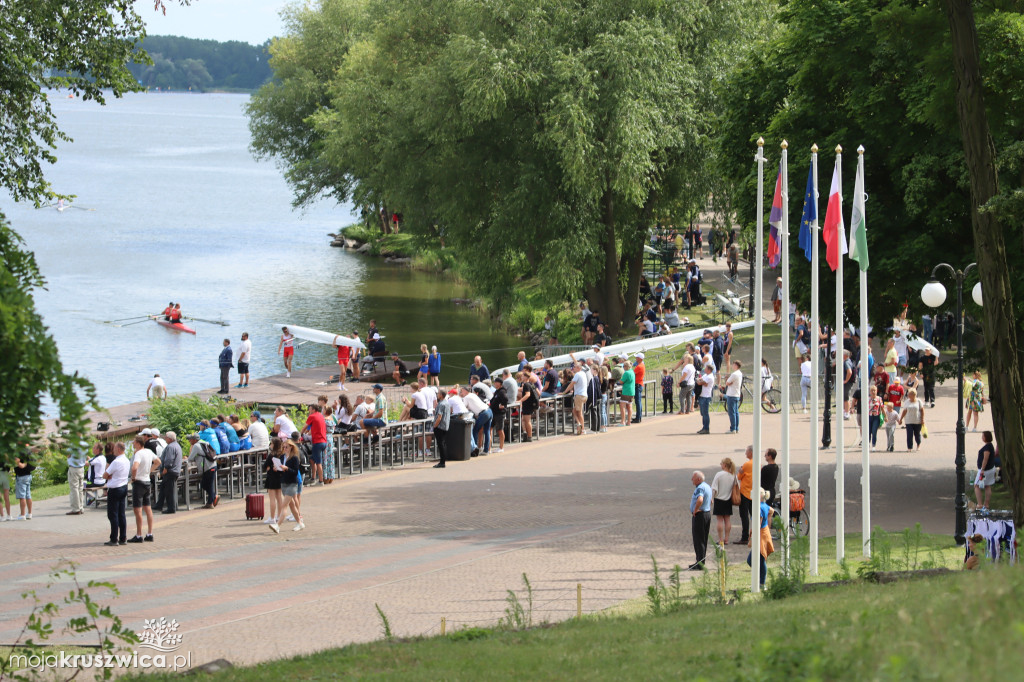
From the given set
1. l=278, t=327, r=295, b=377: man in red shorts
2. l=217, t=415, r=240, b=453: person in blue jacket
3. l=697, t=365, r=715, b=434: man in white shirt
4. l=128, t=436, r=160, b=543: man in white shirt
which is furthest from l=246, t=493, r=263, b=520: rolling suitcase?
l=278, t=327, r=295, b=377: man in red shorts

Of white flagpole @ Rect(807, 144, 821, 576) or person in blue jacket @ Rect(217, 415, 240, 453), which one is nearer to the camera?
white flagpole @ Rect(807, 144, 821, 576)

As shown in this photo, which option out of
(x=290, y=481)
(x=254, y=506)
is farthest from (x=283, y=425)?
(x=290, y=481)

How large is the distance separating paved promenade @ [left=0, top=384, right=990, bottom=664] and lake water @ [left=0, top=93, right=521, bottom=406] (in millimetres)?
5689

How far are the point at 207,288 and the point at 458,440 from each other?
40709 millimetres

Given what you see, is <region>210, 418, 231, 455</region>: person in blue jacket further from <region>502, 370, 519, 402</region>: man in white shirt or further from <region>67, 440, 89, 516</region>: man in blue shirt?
<region>502, 370, 519, 402</region>: man in white shirt

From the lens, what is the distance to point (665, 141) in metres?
36.1

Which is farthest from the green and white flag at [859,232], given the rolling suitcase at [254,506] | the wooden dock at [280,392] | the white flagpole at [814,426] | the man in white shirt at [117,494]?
the wooden dock at [280,392]

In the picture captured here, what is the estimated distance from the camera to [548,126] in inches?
1410

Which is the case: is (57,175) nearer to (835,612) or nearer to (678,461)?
(678,461)

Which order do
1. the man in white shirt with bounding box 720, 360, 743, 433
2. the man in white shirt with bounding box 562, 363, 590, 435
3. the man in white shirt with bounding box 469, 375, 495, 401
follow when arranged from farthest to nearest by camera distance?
the man in white shirt with bounding box 562, 363, 590, 435
the man in white shirt with bounding box 720, 360, 743, 433
the man in white shirt with bounding box 469, 375, 495, 401

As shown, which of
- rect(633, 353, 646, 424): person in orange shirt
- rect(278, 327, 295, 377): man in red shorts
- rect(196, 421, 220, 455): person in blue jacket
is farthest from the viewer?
rect(278, 327, 295, 377): man in red shorts

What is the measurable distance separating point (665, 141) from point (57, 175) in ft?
377

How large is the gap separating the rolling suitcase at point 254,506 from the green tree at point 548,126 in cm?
1859

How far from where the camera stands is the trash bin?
23.4m
